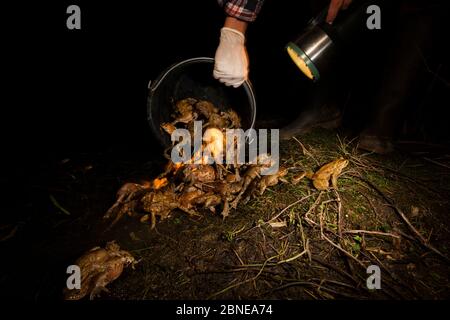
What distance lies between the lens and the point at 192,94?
11.3 feet

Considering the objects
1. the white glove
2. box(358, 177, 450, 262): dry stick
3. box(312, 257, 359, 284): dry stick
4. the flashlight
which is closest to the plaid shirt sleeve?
the white glove

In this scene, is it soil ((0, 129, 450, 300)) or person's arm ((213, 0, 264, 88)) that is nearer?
soil ((0, 129, 450, 300))

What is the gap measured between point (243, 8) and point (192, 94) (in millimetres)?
1286

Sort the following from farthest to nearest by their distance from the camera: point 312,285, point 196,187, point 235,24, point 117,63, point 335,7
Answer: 1. point 117,63
2. point 196,187
3. point 235,24
4. point 335,7
5. point 312,285

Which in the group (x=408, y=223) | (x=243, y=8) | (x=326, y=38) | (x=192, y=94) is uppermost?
(x=243, y=8)

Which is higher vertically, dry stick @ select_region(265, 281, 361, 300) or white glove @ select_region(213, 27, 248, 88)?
white glove @ select_region(213, 27, 248, 88)

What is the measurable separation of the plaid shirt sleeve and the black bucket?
657mm

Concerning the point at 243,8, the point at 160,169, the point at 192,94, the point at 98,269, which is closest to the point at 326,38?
the point at 243,8

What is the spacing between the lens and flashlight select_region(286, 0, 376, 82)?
7.70ft

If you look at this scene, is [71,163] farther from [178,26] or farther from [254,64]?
[254,64]

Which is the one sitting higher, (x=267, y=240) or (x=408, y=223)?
(x=408, y=223)

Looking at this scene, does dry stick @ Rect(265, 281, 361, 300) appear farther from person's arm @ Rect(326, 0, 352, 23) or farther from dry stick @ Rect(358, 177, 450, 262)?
person's arm @ Rect(326, 0, 352, 23)

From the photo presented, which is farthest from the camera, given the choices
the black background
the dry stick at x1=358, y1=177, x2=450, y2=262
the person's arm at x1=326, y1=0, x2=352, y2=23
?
the black background

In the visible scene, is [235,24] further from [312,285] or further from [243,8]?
[312,285]
